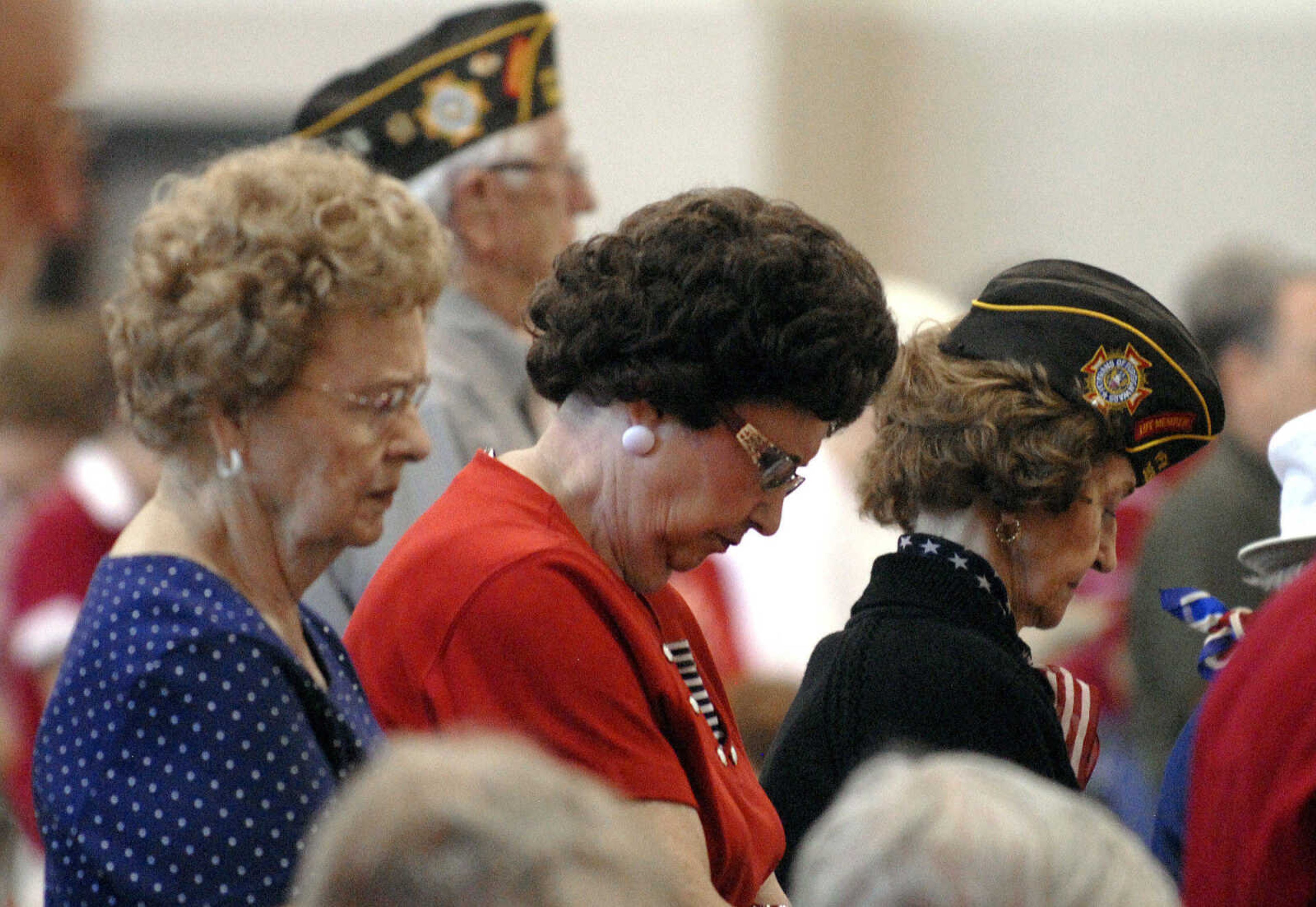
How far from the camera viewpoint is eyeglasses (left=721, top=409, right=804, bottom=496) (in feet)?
7.15

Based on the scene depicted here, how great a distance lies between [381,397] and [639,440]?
0.98 ft

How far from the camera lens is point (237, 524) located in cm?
209

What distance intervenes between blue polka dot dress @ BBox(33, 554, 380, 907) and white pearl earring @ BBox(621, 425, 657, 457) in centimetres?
46

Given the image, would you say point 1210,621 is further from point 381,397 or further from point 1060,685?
point 381,397

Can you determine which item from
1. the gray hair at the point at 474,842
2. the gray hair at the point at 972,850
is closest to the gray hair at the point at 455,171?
the gray hair at the point at 972,850

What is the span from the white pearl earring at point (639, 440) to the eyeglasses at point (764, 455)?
9 cm

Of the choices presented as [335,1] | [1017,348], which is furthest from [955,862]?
[335,1]

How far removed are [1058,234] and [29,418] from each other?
5.17 m

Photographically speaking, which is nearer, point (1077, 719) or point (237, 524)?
point (237, 524)

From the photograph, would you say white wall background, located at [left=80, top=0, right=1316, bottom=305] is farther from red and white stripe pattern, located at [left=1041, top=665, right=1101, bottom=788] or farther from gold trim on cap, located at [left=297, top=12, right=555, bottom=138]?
red and white stripe pattern, located at [left=1041, top=665, right=1101, bottom=788]

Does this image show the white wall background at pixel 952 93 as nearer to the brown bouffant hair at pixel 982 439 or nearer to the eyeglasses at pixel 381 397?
the brown bouffant hair at pixel 982 439

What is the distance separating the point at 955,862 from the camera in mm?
1461

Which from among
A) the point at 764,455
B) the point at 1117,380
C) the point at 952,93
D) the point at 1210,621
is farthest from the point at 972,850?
the point at 952,93

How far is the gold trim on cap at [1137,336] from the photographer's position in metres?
2.35
